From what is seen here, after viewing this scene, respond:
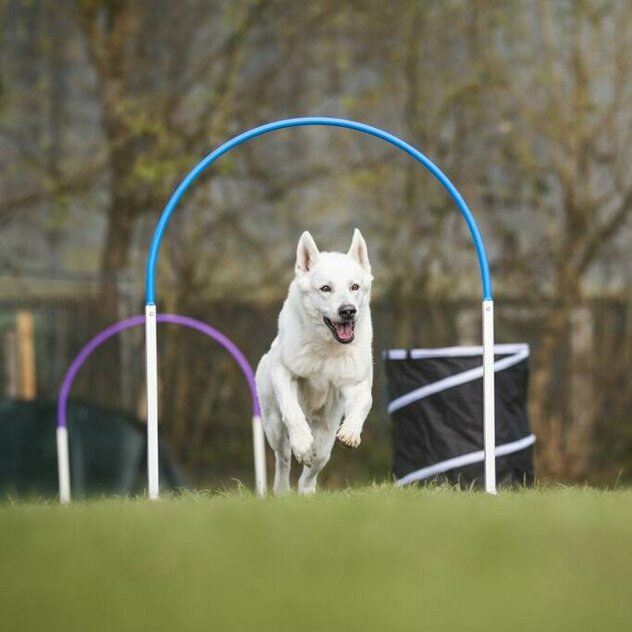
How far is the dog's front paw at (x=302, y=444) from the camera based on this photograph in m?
6.77

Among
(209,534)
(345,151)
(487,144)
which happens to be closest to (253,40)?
(345,151)

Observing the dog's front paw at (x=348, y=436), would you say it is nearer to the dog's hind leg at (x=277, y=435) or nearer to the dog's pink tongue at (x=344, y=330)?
the dog's pink tongue at (x=344, y=330)

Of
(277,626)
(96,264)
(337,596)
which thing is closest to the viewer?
(277,626)

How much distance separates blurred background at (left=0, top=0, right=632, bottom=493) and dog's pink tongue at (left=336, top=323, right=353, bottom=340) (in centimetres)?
793

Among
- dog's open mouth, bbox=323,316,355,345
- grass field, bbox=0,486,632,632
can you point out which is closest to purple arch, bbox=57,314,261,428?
dog's open mouth, bbox=323,316,355,345

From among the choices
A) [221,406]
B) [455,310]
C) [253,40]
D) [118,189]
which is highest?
[253,40]

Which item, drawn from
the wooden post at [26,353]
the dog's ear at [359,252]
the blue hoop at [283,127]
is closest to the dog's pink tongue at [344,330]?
the dog's ear at [359,252]

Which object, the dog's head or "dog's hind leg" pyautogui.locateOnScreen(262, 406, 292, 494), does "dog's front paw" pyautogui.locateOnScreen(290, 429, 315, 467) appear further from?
"dog's hind leg" pyautogui.locateOnScreen(262, 406, 292, 494)

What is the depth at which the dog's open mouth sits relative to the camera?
6816mm

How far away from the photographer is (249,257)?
50.5ft

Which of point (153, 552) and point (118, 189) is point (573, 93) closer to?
point (118, 189)

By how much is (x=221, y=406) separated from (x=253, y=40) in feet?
12.5

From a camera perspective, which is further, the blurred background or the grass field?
the blurred background

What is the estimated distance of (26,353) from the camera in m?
14.5
